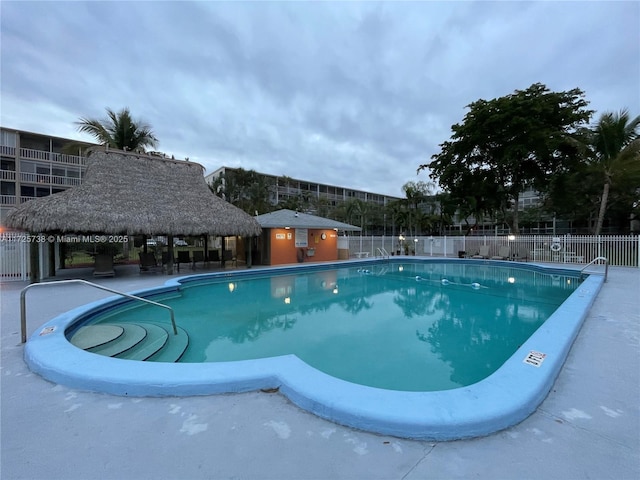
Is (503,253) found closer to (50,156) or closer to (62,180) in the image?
(62,180)

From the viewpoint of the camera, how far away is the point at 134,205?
37.0 ft

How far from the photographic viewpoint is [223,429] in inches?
87.4

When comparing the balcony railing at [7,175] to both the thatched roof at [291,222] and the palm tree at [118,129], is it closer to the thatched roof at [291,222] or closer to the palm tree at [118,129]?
the palm tree at [118,129]

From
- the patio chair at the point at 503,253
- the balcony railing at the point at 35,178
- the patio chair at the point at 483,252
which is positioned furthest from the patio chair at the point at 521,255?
the balcony railing at the point at 35,178

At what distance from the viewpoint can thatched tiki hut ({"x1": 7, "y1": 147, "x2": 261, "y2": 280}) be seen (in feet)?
32.0

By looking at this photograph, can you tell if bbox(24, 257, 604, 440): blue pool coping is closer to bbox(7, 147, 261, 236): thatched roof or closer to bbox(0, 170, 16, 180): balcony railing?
bbox(7, 147, 261, 236): thatched roof

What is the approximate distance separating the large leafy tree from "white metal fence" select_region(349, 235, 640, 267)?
3.62 meters

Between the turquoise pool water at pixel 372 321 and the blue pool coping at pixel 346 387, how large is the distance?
Result: 4.26ft

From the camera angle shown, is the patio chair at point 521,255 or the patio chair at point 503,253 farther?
the patio chair at point 503,253

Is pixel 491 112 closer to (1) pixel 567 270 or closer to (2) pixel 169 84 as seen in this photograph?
(1) pixel 567 270

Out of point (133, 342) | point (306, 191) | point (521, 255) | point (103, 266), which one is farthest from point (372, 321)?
point (306, 191)

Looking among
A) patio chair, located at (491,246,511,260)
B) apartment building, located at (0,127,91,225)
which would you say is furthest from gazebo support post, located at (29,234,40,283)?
patio chair, located at (491,246,511,260)

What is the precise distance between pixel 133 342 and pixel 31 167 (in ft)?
92.4

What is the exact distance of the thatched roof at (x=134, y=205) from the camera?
32.0 feet
